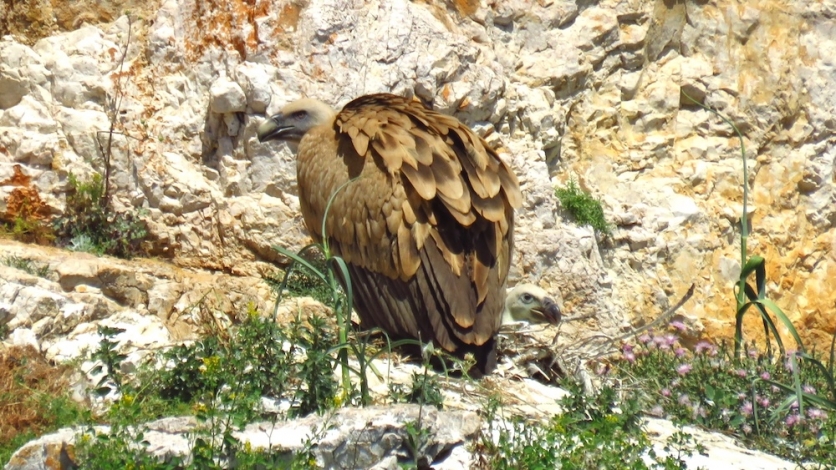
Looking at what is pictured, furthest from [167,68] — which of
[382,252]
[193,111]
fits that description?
[382,252]

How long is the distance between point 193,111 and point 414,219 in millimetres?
2183

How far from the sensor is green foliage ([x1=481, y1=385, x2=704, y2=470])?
4941mm

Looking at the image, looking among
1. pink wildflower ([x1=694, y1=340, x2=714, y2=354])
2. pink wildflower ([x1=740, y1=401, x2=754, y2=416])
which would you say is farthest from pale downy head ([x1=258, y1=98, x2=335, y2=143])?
pink wildflower ([x1=740, y1=401, x2=754, y2=416])

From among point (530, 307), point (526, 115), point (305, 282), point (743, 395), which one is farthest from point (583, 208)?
point (743, 395)

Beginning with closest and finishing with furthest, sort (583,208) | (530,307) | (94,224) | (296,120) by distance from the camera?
(530,307) → (296,120) → (94,224) → (583,208)

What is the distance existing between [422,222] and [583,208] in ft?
7.46

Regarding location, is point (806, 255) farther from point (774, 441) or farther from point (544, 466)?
point (544, 466)

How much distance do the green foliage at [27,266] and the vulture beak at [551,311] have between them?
111 inches

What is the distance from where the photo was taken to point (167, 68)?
8.19 meters

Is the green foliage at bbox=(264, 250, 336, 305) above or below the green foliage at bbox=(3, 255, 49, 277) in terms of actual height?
above

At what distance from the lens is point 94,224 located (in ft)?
25.9

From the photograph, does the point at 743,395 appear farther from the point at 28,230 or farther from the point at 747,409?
the point at 28,230

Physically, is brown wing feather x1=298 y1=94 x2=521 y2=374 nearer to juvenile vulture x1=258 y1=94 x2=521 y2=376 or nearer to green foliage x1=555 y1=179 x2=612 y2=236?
juvenile vulture x1=258 y1=94 x2=521 y2=376

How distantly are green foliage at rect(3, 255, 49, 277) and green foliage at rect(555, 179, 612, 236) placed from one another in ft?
11.5
